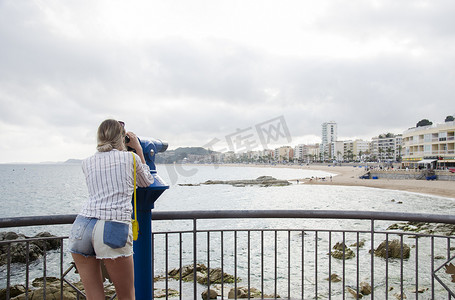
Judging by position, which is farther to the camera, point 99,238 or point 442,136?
point 442,136

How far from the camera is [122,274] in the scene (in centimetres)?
209

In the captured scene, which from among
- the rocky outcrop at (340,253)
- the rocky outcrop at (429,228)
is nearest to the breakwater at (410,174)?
the rocky outcrop at (429,228)

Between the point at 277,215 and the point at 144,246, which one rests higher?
the point at 277,215

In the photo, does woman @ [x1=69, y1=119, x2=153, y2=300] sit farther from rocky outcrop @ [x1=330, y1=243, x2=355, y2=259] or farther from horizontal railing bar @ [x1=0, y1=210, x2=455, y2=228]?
rocky outcrop @ [x1=330, y1=243, x2=355, y2=259]

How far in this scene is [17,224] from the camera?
2.71 m

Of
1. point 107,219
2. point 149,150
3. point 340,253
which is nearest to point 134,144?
point 149,150

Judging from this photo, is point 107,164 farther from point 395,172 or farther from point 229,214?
point 395,172

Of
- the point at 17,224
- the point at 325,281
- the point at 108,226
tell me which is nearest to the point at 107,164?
the point at 108,226

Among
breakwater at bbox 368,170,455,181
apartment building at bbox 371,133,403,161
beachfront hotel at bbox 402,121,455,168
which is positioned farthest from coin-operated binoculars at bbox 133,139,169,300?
apartment building at bbox 371,133,403,161

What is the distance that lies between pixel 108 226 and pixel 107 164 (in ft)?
1.28

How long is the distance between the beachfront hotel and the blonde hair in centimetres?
7110

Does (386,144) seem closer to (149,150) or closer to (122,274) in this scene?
(149,150)

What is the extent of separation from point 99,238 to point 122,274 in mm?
318

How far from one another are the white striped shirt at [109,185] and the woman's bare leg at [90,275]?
0.31 m
